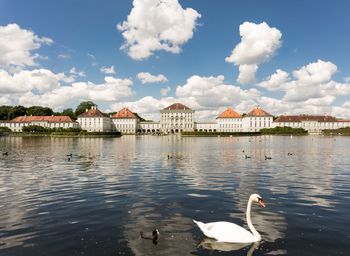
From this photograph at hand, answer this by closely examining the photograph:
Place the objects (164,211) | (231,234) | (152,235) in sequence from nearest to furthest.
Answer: (231,234), (152,235), (164,211)

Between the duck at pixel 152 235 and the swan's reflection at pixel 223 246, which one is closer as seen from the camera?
the swan's reflection at pixel 223 246

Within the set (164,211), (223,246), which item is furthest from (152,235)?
(164,211)

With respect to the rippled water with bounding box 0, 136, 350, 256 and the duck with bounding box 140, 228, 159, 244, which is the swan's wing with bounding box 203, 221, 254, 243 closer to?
the rippled water with bounding box 0, 136, 350, 256

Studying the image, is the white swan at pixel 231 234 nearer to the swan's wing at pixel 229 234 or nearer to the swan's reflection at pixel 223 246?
the swan's wing at pixel 229 234

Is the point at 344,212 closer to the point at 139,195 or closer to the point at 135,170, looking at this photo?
the point at 139,195

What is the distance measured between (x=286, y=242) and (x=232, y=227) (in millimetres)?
1790

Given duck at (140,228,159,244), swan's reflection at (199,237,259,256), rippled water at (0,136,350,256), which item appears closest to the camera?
swan's reflection at (199,237,259,256)

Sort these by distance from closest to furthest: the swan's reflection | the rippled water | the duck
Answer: the swan's reflection
the rippled water
the duck

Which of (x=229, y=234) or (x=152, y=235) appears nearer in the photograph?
(x=229, y=234)

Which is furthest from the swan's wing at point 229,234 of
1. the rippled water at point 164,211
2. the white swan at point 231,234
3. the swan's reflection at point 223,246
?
the rippled water at point 164,211

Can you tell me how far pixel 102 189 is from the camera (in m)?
20.1

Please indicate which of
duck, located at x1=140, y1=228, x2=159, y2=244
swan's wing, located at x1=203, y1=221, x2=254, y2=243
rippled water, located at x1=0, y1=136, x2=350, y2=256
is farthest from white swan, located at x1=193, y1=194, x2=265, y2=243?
duck, located at x1=140, y1=228, x2=159, y2=244

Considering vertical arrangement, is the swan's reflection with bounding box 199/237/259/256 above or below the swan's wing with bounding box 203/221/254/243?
below

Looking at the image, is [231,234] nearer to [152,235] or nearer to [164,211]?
[152,235]
